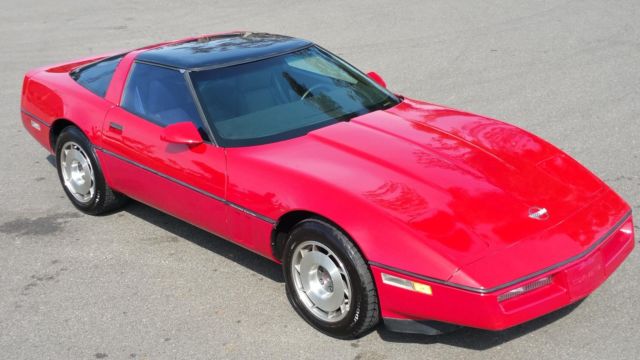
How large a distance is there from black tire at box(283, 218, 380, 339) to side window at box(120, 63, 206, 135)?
114 centimetres

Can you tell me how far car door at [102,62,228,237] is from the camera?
199 inches

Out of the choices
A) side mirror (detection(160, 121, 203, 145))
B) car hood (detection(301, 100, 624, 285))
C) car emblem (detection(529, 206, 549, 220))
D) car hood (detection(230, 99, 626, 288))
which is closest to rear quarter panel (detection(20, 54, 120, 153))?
side mirror (detection(160, 121, 203, 145))

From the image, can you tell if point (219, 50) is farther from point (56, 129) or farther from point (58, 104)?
point (56, 129)

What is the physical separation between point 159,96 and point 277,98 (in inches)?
34.6

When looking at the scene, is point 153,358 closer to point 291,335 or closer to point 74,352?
point 74,352

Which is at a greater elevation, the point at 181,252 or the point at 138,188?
the point at 138,188

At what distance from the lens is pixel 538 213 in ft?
14.1

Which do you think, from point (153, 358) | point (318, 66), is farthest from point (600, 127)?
point (153, 358)

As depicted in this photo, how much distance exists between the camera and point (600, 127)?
25.1 feet

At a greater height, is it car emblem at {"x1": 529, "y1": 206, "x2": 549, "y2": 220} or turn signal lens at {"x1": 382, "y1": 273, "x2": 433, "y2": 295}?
car emblem at {"x1": 529, "y1": 206, "x2": 549, "y2": 220}

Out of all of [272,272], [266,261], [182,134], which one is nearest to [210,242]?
[266,261]

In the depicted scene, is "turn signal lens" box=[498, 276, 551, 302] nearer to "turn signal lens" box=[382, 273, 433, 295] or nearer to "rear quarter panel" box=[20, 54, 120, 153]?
"turn signal lens" box=[382, 273, 433, 295]

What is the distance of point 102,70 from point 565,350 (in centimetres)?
412

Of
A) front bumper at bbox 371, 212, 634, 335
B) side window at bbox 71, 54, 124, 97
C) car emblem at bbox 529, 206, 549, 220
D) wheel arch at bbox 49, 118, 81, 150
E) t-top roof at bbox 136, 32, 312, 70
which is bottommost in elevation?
wheel arch at bbox 49, 118, 81, 150
